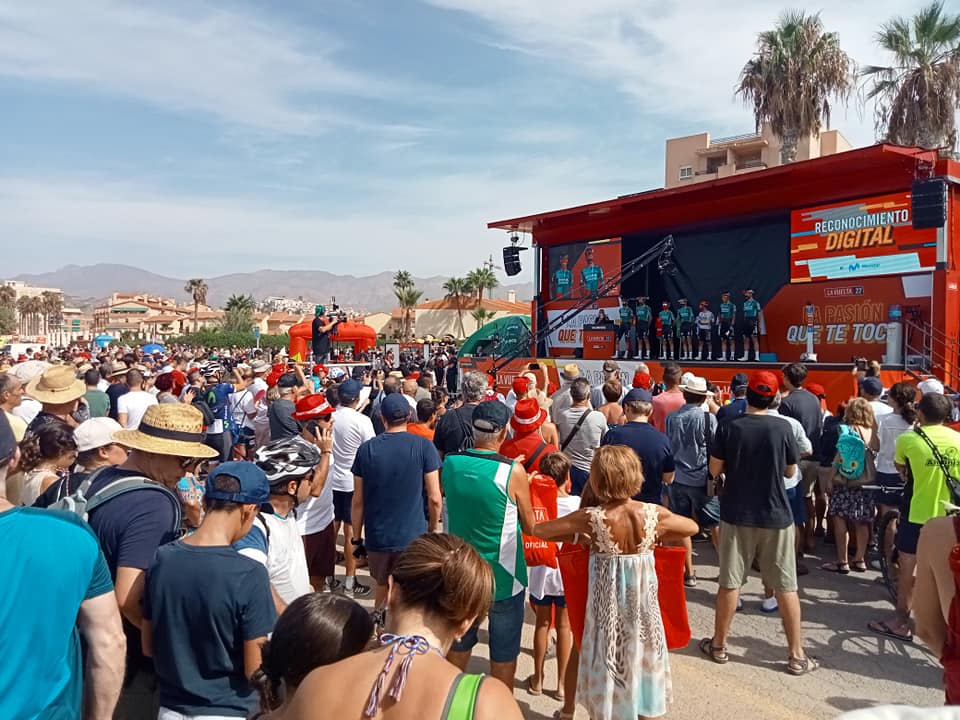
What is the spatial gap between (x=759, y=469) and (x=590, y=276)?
15.8 m

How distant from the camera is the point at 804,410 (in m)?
5.85

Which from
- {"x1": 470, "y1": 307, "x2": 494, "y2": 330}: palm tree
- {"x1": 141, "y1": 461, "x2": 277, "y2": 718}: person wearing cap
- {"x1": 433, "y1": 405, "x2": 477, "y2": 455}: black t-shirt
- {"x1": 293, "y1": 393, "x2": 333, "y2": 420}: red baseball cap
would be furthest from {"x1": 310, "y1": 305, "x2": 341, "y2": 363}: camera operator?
{"x1": 470, "y1": 307, "x2": 494, "y2": 330}: palm tree

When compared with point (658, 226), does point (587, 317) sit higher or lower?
lower

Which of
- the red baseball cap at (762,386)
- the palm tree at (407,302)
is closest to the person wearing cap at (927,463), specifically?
the red baseball cap at (762,386)

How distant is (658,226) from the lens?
58.6ft

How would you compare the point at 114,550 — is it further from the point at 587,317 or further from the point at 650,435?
the point at 587,317

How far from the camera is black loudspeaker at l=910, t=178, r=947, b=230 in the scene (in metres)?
11.4

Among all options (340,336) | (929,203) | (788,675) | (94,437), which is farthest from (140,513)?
(340,336)

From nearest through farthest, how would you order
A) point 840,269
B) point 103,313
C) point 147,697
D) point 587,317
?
point 147,697, point 840,269, point 587,317, point 103,313

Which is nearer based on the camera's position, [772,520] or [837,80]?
[772,520]

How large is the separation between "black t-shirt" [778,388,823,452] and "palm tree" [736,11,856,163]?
1830 cm

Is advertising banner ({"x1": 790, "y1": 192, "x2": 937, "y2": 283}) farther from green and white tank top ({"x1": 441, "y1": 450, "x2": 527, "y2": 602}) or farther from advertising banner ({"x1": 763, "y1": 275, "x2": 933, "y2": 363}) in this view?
green and white tank top ({"x1": 441, "y1": 450, "x2": 527, "y2": 602})

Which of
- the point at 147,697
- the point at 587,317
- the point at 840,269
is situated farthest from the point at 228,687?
the point at 587,317

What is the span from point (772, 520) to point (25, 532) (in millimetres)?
3921
